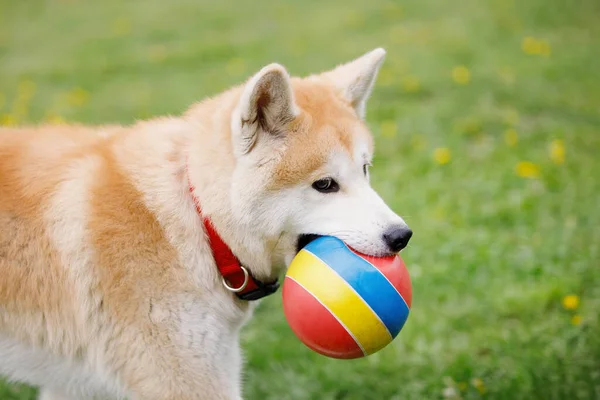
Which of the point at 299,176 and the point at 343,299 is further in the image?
the point at 299,176

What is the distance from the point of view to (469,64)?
8133 millimetres

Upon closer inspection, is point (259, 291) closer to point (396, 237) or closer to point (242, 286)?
point (242, 286)

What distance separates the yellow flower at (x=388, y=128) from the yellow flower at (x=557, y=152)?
59.1 inches

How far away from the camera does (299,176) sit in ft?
8.69

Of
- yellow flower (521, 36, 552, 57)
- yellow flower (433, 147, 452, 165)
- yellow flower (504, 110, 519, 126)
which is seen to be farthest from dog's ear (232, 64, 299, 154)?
yellow flower (521, 36, 552, 57)

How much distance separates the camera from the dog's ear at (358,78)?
3.08 meters

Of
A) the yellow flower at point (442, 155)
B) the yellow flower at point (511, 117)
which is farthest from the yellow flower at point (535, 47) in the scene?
the yellow flower at point (442, 155)

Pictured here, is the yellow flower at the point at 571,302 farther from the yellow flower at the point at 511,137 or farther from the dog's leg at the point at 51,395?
the dog's leg at the point at 51,395

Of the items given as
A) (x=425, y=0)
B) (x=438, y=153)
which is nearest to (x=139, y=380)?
(x=438, y=153)

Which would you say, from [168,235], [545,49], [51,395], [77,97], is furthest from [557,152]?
[77,97]

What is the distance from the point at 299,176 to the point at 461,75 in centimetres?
568

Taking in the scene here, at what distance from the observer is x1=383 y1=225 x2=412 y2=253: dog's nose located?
2.60 m

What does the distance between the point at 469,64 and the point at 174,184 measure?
6.29 meters

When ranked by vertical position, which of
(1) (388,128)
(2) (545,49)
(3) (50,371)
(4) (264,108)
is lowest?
(2) (545,49)
